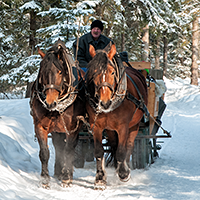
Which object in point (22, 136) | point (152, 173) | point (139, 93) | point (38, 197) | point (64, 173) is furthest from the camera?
point (22, 136)

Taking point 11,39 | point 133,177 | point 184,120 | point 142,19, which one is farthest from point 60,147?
point 142,19

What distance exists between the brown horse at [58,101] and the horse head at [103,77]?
388mm

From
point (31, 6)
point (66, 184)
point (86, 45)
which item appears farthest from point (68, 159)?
point (31, 6)

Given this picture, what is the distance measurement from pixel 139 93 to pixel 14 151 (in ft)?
8.81

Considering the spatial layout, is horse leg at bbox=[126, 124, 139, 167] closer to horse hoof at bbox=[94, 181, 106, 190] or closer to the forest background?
horse hoof at bbox=[94, 181, 106, 190]

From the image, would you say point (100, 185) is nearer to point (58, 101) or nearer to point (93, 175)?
point (93, 175)

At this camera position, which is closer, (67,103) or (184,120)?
(67,103)

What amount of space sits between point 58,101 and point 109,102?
77 cm

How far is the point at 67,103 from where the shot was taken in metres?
4.54

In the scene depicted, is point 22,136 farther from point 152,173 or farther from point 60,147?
point 152,173

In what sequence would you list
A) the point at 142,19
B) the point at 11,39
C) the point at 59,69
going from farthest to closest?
the point at 142,19, the point at 11,39, the point at 59,69

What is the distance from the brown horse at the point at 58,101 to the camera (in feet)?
13.8

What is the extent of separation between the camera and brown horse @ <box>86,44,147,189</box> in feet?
13.8

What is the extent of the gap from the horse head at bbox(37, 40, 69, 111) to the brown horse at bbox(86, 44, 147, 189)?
1.39ft
